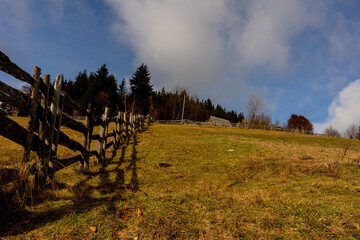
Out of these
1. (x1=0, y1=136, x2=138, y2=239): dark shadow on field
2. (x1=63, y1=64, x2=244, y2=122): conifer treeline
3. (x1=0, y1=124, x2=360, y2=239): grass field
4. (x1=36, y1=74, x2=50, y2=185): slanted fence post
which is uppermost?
(x1=63, y1=64, x2=244, y2=122): conifer treeline

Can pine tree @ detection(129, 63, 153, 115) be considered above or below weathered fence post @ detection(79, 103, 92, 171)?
above

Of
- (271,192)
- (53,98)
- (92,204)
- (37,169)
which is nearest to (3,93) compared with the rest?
(53,98)

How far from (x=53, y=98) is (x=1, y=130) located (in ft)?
4.21

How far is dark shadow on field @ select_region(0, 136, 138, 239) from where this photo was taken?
2.38m

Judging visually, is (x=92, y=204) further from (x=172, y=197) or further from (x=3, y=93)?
(x=3, y=93)

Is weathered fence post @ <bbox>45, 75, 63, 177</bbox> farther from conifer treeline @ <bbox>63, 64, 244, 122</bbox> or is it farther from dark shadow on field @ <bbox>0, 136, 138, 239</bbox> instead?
conifer treeline @ <bbox>63, 64, 244, 122</bbox>

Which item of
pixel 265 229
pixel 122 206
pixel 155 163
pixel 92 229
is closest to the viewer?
pixel 92 229

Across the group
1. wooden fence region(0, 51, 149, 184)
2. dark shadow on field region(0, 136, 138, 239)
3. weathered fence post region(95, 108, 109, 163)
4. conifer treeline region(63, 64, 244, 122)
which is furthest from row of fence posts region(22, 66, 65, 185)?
conifer treeline region(63, 64, 244, 122)

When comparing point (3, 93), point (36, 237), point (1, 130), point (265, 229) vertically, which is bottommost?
point (36, 237)

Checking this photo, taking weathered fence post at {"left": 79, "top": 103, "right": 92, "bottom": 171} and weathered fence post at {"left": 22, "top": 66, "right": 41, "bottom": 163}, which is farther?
weathered fence post at {"left": 79, "top": 103, "right": 92, "bottom": 171}

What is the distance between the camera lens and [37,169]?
3.34 meters

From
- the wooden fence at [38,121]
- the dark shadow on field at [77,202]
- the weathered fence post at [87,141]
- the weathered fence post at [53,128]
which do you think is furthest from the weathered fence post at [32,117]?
the weathered fence post at [87,141]

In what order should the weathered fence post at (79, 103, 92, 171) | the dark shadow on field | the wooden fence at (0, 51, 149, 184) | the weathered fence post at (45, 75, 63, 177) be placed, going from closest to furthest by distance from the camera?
the dark shadow on field < the wooden fence at (0, 51, 149, 184) < the weathered fence post at (45, 75, 63, 177) < the weathered fence post at (79, 103, 92, 171)

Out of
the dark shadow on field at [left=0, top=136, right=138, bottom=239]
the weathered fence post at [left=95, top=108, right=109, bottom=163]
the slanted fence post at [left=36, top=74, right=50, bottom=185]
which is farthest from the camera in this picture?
the weathered fence post at [left=95, top=108, right=109, bottom=163]
